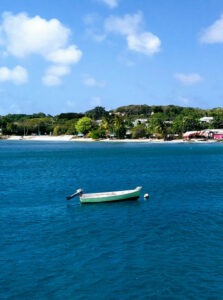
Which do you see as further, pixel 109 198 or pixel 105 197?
pixel 109 198

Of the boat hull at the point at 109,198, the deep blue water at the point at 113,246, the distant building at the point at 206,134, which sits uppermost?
the distant building at the point at 206,134

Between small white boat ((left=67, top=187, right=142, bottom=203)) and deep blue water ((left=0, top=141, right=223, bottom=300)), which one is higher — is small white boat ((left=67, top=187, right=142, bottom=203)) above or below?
above

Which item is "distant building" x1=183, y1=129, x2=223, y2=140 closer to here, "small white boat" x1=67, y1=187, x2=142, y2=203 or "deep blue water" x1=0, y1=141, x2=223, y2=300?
"deep blue water" x1=0, y1=141, x2=223, y2=300

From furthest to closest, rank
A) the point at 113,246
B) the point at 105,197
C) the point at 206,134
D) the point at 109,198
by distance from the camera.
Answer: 1. the point at 206,134
2. the point at 109,198
3. the point at 105,197
4. the point at 113,246

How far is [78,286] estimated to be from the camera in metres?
18.5

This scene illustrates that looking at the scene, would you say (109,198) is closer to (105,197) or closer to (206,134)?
(105,197)

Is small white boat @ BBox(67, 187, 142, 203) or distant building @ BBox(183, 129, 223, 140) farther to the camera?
distant building @ BBox(183, 129, 223, 140)

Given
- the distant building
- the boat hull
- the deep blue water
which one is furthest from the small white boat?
the distant building

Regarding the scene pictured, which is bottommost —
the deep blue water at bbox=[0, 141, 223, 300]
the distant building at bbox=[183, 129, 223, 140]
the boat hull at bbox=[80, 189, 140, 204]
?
the deep blue water at bbox=[0, 141, 223, 300]

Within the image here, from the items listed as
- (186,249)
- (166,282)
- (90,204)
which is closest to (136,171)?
(90,204)

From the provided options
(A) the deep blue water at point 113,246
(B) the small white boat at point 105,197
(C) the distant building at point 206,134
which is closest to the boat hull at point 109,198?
(B) the small white boat at point 105,197

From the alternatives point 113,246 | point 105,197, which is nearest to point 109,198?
point 105,197

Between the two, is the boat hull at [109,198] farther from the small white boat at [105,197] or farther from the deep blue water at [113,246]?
the deep blue water at [113,246]

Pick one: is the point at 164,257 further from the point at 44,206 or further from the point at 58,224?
the point at 44,206
